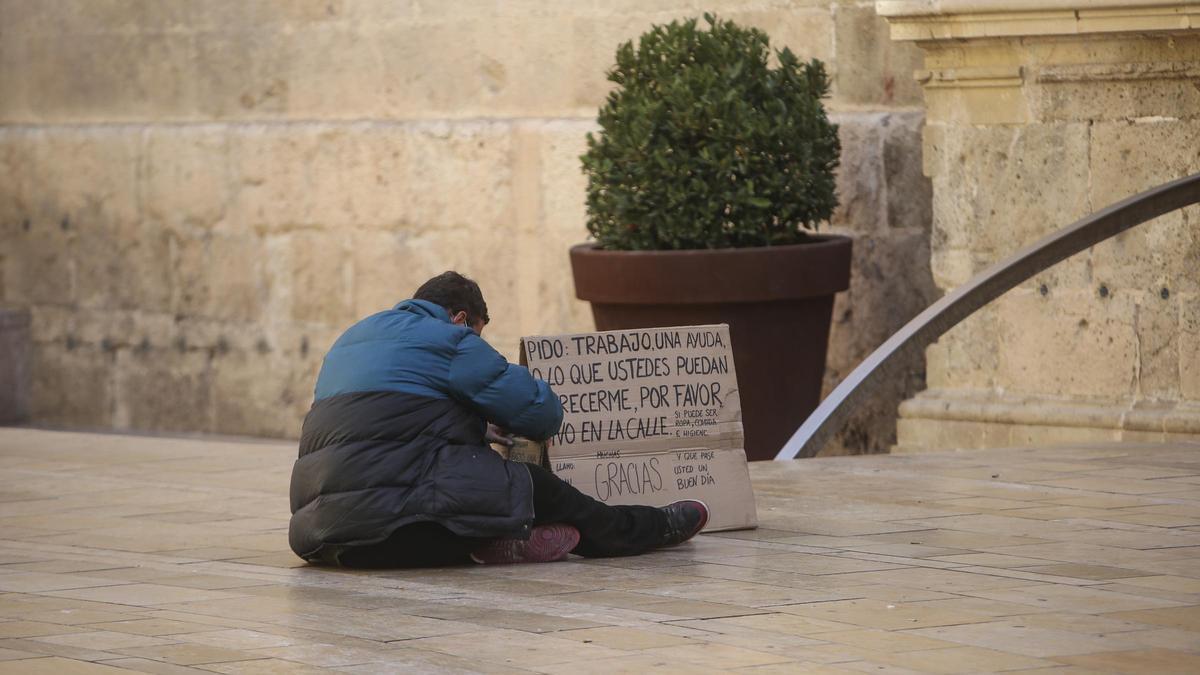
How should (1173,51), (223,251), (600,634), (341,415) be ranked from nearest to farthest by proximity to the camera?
1. (600,634)
2. (341,415)
3. (1173,51)
4. (223,251)

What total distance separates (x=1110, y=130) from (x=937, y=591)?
342 cm

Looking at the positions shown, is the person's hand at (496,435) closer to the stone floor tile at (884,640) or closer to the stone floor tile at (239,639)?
the stone floor tile at (239,639)

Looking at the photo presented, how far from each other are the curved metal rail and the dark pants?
1869mm

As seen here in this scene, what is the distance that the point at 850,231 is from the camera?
9070mm

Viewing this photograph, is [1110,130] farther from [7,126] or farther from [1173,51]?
[7,126]

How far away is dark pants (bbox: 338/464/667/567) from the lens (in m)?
5.33

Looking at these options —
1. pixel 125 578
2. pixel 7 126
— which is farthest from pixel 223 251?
pixel 125 578

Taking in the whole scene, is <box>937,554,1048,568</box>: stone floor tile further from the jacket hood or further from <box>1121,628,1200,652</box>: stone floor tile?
the jacket hood

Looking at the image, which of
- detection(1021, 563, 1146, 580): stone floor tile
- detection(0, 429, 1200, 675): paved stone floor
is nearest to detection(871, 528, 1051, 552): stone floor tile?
detection(0, 429, 1200, 675): paved stone floor

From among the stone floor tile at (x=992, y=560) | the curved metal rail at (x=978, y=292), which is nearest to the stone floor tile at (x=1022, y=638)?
the stone floor tile at (x=992, y=560)

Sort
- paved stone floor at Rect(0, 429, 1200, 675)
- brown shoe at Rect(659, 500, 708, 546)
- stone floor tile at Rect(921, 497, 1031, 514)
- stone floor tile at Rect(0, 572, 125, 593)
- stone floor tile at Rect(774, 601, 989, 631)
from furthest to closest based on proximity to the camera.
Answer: stone floor tile at Rect(921, 497, 1031, 514), brown shoe at Rect(659, 500, 708, 546), stone floor tile at Rect(0, 572, 125, 593), stone floor tile at Rect(774, 601, 989, 631), paved stone floor at Rect(0, 429, 1200, 675)

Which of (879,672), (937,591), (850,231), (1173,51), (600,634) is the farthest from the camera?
(850,231)

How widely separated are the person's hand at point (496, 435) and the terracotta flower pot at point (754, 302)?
254cm

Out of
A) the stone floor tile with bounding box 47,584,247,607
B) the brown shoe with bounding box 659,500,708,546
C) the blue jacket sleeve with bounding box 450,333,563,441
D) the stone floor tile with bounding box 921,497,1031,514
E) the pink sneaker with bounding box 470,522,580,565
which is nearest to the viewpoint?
the stone floor tile with bounding box 47,584,247,607
